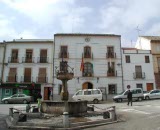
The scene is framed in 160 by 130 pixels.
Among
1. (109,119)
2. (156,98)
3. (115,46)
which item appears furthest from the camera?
(115,46)

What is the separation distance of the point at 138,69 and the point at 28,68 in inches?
660

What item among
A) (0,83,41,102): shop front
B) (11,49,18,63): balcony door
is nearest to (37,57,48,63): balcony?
(11,49,18,63): balcony door

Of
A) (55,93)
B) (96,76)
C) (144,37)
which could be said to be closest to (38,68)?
(55,93)

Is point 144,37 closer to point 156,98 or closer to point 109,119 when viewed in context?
point 156,98

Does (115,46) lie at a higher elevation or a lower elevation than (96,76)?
higher

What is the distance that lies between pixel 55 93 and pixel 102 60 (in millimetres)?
8671

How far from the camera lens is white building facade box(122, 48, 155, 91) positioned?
34688 millimetres

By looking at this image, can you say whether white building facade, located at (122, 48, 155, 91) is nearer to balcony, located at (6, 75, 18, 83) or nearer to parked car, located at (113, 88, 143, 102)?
parked car, located at (113, 88, 143, 102)

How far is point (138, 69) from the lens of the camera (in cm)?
3528

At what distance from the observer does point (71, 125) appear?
1020 cm

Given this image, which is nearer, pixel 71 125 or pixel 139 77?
pixel 71 125

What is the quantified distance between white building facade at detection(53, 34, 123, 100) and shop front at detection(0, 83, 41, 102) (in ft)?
9.54

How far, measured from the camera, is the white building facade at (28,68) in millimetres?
33500

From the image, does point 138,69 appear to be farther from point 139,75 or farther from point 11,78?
point 11,78
